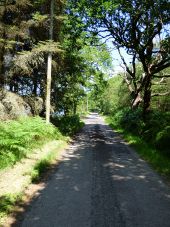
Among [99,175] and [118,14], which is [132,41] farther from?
[99,175]

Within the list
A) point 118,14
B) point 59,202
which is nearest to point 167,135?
point 118,14

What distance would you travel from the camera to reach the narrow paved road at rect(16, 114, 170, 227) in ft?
23.2

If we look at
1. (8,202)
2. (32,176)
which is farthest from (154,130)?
(8,202)

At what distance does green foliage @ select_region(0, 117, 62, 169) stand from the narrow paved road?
1739 millimetres

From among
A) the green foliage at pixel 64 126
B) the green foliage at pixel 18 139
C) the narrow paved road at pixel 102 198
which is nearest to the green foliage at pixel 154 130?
the narrow paved road at pixel 102 198

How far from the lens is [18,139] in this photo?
14227mm

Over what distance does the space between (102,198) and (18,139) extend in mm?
6561

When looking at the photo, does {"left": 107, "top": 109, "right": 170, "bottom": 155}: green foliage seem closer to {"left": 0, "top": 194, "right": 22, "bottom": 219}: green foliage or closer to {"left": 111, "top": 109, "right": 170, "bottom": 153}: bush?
{"left": 111, "top": 109, "right": 170, "bottom": 153}: bush

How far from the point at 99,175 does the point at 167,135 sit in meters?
6.61

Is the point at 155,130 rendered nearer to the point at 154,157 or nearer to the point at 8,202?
the point at 154,157

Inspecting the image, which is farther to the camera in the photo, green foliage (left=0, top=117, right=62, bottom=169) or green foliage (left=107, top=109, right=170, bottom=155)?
green foliage (left=107, top=109, right=170, bottom=155)

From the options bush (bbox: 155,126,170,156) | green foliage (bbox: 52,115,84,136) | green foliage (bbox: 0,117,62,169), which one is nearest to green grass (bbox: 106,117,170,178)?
bush (bbox: 155,126,170,156)

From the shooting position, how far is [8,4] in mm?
21578

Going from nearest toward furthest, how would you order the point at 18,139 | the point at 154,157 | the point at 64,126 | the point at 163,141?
the point at 18,139, the point at 154,157, the point at 163,141, the point at 64,126
